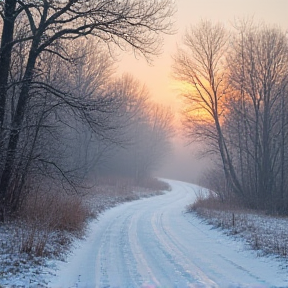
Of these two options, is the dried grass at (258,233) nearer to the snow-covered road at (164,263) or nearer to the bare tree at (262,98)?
the snow-covered road at (164,263)

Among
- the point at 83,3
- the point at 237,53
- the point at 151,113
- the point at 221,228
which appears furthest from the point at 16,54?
the point at 151,113

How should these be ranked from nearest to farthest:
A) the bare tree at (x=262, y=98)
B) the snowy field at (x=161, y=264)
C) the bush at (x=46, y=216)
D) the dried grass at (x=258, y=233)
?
1. the snowy field at (x=161, y=264)
2. the dried grass at (x=258, y=233)
3. the bush at (x=46, y=216)
4. the bare tree at (x=262, y=98)

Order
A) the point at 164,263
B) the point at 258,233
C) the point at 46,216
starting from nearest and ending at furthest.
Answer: the point at 164,263 < the point at 46,216 < the point at 258,233

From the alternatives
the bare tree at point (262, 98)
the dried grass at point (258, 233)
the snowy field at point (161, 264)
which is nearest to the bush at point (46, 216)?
the snowy field at point (161, 264)

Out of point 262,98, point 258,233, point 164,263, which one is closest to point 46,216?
point 164,263

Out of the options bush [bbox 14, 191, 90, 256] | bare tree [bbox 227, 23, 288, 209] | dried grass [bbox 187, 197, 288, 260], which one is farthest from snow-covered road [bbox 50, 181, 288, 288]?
bare tree [bbox 227, 23, 288, 209]

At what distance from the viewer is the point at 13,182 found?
44.2 feet

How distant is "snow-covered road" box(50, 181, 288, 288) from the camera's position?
751cm

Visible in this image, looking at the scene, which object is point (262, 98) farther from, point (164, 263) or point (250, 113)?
point (164, 263)

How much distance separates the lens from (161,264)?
906 centimetres

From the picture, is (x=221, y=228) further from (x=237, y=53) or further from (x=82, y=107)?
(x=237, y=53)

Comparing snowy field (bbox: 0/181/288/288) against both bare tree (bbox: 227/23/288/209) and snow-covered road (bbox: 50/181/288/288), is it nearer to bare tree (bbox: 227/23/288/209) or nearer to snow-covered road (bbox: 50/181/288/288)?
snow-covered road (bbox: 50/181/288/288)

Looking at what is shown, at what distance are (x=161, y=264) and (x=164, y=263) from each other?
0.42 ft

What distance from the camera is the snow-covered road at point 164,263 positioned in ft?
24.6
